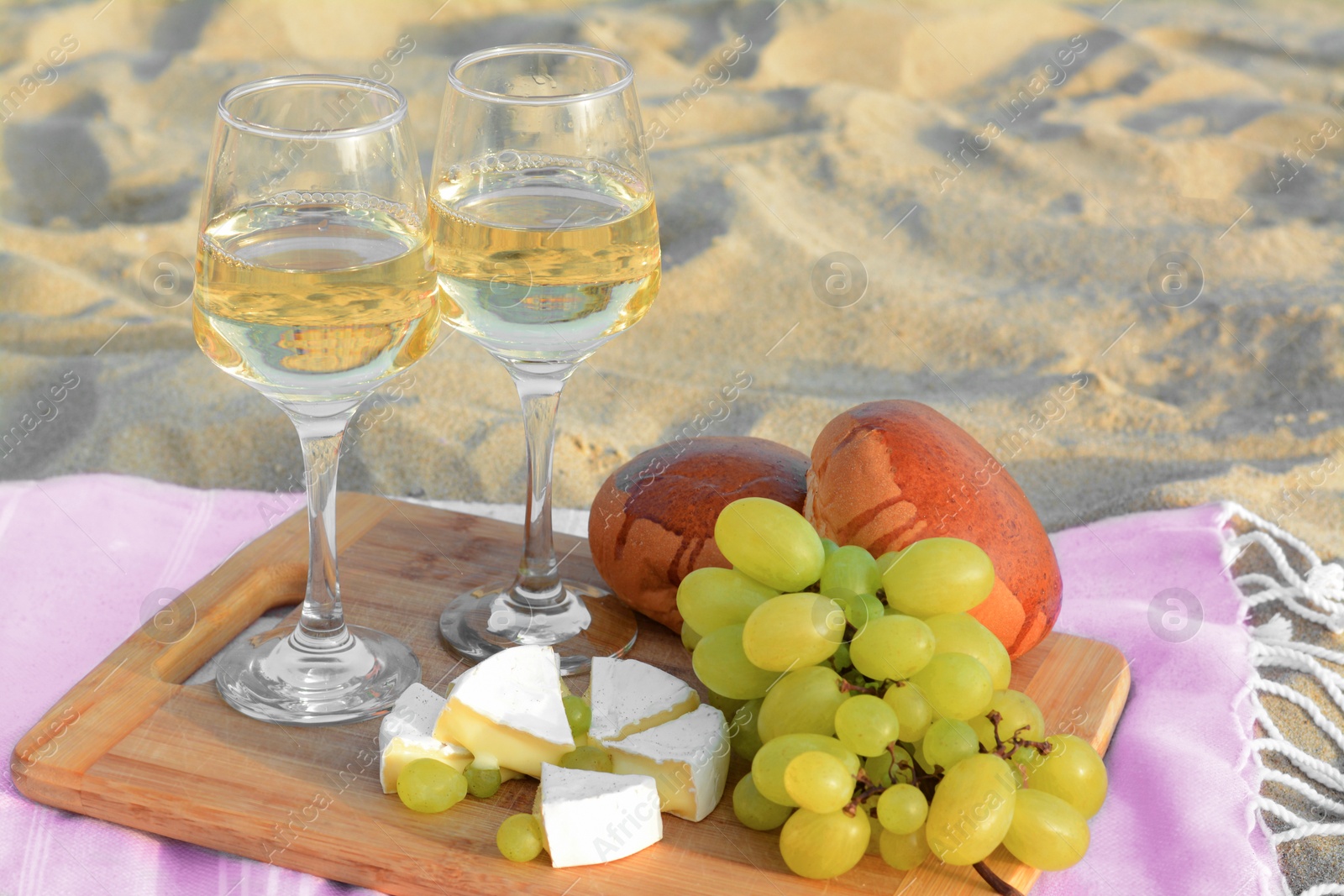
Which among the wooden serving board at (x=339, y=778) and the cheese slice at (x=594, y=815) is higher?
the cheese slice at (x=594, y=815)

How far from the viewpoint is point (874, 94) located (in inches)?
134

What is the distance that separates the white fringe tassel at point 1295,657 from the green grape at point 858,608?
16.2 inches

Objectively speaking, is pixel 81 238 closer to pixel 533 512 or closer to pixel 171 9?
pixel 171 9

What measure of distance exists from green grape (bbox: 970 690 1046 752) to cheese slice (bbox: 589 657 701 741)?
0.80 feet

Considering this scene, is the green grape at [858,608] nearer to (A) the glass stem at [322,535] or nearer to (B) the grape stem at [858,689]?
(B) the grape stem at [858,689]

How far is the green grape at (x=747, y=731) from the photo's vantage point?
3.70ft

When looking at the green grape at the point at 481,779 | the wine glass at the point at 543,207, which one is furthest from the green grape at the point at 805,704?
the wine glass at the point at 543,207

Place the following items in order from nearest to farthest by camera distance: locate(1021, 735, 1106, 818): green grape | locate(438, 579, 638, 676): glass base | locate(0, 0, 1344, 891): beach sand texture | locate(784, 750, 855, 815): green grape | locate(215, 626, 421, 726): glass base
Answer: locate(784, 750, 855, 815): green grape < locate(1021, 735, 1106, 818): green grape < locate(215, 626, 421, 726): glass base < locate(438, 579, 638, 676): glass base < locate(0, 0, 1344, 891): beach sand texture

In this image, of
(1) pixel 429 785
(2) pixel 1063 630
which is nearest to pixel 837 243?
(2) pixel 1063 630

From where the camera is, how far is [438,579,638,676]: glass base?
51.8 inches

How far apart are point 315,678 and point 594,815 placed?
36 centimetres

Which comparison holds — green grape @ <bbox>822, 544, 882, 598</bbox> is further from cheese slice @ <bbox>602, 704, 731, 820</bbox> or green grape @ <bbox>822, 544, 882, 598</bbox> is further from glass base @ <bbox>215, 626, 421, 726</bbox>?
glass base @ <bbox>215, 626, 421, 726</bbox>

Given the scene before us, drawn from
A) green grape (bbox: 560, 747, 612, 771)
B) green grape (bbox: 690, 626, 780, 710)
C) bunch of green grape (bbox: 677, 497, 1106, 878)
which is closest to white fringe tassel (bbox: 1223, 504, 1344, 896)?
bunch of green grape (bbox: 677, 497, 1106, 878)

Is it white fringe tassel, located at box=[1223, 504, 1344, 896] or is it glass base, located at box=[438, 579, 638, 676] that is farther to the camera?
glass base, located at box=[438, 579, 638, 676]
